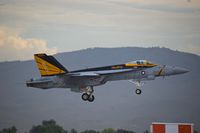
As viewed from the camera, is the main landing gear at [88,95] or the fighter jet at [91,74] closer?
the fighter jet at [91,74]

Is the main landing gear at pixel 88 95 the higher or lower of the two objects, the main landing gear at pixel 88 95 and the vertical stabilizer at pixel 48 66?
the lower

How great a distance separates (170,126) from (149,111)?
54531mm

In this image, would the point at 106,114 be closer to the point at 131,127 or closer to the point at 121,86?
the point at 131,127

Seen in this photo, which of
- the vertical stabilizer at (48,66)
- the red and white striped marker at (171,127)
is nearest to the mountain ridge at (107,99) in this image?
the vertical stabilizer at (48,66)

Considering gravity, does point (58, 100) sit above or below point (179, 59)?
below

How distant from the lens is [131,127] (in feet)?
216

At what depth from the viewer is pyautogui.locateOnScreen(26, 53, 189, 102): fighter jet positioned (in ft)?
132

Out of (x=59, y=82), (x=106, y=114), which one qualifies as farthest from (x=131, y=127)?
(x=59, y=82)

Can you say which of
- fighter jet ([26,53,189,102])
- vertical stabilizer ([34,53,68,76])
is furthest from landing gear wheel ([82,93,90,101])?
vertical stabilizer ([34,53,68,76])

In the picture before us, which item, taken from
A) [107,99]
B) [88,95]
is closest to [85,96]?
[88,95]

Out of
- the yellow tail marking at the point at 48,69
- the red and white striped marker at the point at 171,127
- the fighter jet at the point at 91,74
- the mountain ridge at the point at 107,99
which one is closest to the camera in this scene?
the red and white striped marker at the point at 171,127

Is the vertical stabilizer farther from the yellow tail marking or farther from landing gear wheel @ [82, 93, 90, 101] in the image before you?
landing gear wheel @ [82, 93, 90, 101]

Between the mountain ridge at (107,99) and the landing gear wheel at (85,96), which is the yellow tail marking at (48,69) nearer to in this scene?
the landing gear wheel at (85,96)

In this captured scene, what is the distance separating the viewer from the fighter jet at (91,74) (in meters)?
40.2
